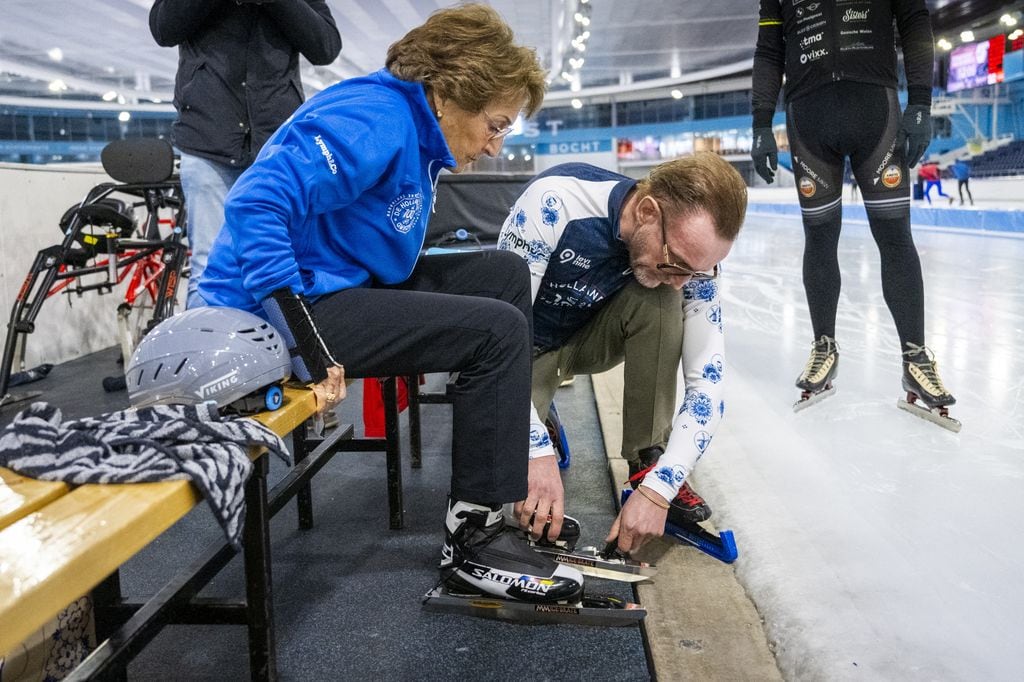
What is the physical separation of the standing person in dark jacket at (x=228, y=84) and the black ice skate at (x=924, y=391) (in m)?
1.71

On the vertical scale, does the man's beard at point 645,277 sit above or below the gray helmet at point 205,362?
above

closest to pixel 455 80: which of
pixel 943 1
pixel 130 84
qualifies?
pixel 943 1

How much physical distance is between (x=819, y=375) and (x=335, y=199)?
61.0 inches

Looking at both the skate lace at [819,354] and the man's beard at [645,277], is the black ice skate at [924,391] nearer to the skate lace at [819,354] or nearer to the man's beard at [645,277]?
the skate lace at [819,354]

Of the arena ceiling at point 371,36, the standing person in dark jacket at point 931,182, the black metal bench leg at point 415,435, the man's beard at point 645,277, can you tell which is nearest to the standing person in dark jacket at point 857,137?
the man's beard at point 645,277

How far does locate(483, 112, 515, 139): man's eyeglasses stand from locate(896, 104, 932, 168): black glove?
134cm

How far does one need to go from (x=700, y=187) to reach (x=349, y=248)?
0.57 metres

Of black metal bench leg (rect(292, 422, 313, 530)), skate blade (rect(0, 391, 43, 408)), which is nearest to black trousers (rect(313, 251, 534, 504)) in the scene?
black metal bench leg (rect(292, 422, 313, 530))

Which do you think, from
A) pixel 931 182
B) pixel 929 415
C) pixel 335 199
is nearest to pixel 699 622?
pixel 335 199

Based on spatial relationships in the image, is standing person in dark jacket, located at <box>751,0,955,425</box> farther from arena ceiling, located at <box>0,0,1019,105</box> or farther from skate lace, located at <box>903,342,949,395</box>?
arena ceiling, located at <box>0,0,1019,105</box>

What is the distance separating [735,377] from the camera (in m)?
2.58

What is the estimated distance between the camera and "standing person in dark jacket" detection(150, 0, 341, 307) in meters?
1.91

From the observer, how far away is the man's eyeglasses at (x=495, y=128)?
1212 mm

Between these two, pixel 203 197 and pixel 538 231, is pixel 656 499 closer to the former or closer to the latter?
pixel 538 231
